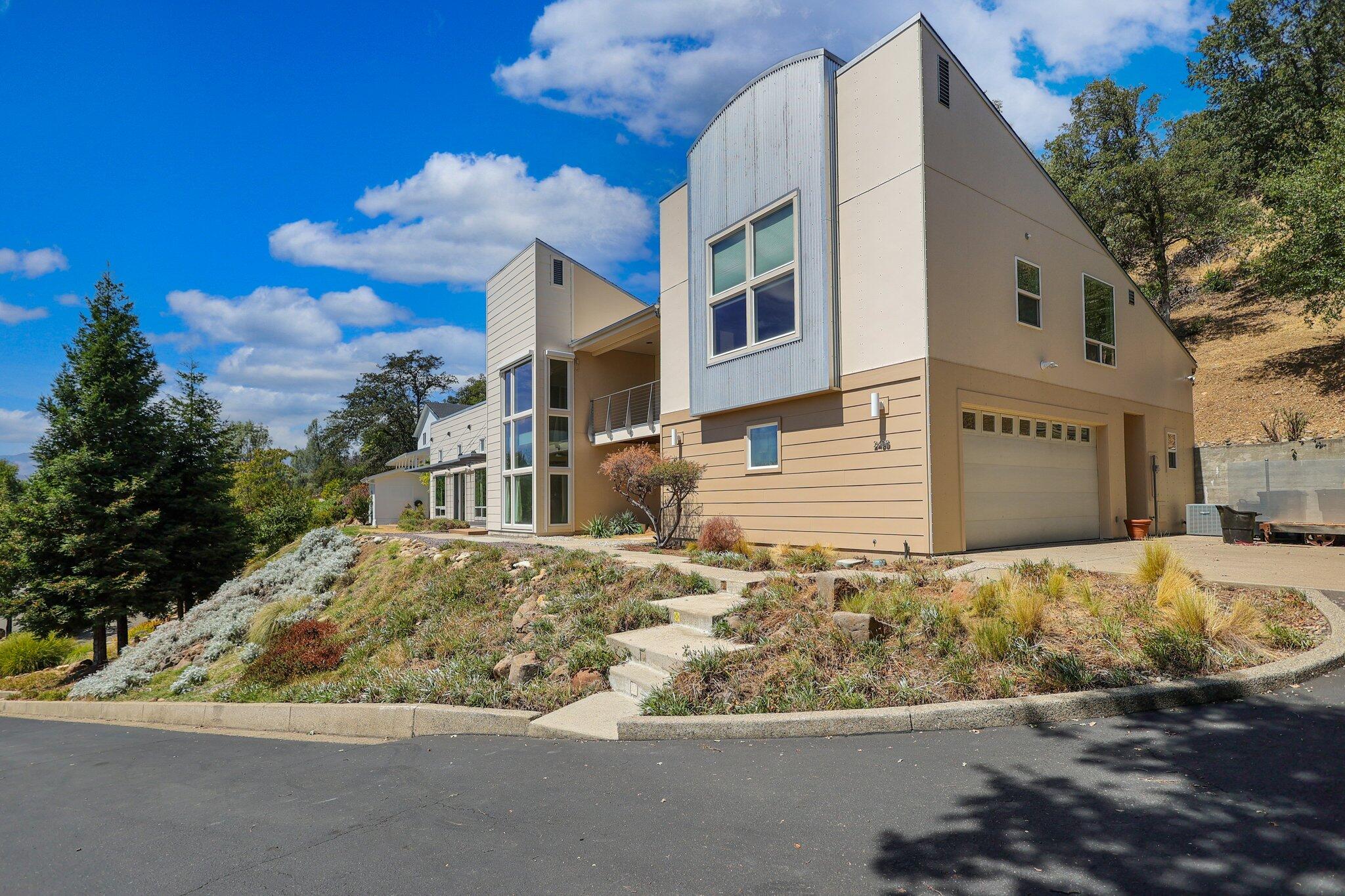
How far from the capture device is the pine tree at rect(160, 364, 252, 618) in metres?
17.5

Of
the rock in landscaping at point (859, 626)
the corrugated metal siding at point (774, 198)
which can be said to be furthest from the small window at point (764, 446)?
the rock in landscaping at point (859, 626)

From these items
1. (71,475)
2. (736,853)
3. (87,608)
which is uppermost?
(71,475)

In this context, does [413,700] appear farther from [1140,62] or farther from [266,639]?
[1140,62]

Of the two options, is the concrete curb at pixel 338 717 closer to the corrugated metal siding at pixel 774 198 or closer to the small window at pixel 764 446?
the corrugated metal siding at pixel 774 198

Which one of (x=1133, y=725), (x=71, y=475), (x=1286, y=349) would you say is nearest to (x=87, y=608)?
(x=71, y=475)

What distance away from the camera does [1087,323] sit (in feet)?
47.3

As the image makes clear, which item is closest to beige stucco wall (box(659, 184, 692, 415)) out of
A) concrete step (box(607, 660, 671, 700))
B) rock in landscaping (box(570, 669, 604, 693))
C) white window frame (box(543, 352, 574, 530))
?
white window frame (box(543, 352, 574, 530))

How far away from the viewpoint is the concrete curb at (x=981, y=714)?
14.2 feet

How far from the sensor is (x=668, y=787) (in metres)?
3.81

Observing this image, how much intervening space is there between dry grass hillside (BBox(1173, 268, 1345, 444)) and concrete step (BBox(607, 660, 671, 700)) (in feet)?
71.2

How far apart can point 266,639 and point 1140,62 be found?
37962mm

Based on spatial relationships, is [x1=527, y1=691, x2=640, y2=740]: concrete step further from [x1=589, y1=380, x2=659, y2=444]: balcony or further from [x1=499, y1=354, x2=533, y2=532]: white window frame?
[x1=499, y1=354, x2=533, y2=532]: white window frame

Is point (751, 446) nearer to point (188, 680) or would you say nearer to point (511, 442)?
point (511, 442)

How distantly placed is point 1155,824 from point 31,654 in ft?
85.8
